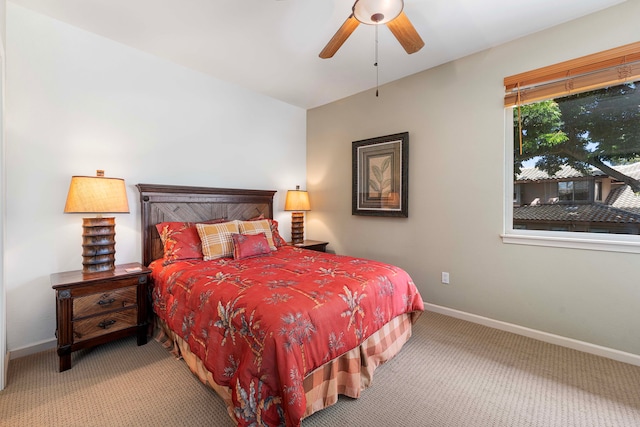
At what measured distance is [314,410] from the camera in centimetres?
162

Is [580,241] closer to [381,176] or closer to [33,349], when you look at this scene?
[381,176]

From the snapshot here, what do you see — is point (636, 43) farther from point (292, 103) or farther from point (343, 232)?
point (292, 103)

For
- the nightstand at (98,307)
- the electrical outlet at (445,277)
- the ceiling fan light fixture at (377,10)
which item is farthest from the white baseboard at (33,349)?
the electrical outlet at (445,277)

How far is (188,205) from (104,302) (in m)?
1.26

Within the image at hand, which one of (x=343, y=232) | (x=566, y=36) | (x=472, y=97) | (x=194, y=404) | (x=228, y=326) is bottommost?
(x=194, y=404)

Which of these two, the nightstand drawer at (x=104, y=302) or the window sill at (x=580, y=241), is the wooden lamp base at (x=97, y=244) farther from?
the window sill at (x=580, y=241)

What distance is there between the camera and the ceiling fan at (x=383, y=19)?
1.69 metres

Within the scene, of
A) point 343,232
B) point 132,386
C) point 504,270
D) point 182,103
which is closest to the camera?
A: point 132,386

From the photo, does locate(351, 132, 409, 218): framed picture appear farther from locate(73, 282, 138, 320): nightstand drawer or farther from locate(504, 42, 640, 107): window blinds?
locate(73, 282, 138, 320): nightstand drawer

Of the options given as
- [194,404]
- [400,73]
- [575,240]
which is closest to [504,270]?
[575,240]

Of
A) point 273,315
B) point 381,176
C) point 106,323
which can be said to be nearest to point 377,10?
point 273,315

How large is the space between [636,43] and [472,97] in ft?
3.71

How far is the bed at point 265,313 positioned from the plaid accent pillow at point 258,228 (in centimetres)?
3

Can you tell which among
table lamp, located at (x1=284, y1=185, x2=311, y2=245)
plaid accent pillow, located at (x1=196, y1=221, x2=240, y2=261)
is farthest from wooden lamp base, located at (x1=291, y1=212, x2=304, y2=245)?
plaid accent pillow, located at (x1=196, y1=221, x2=240, y2=261)
